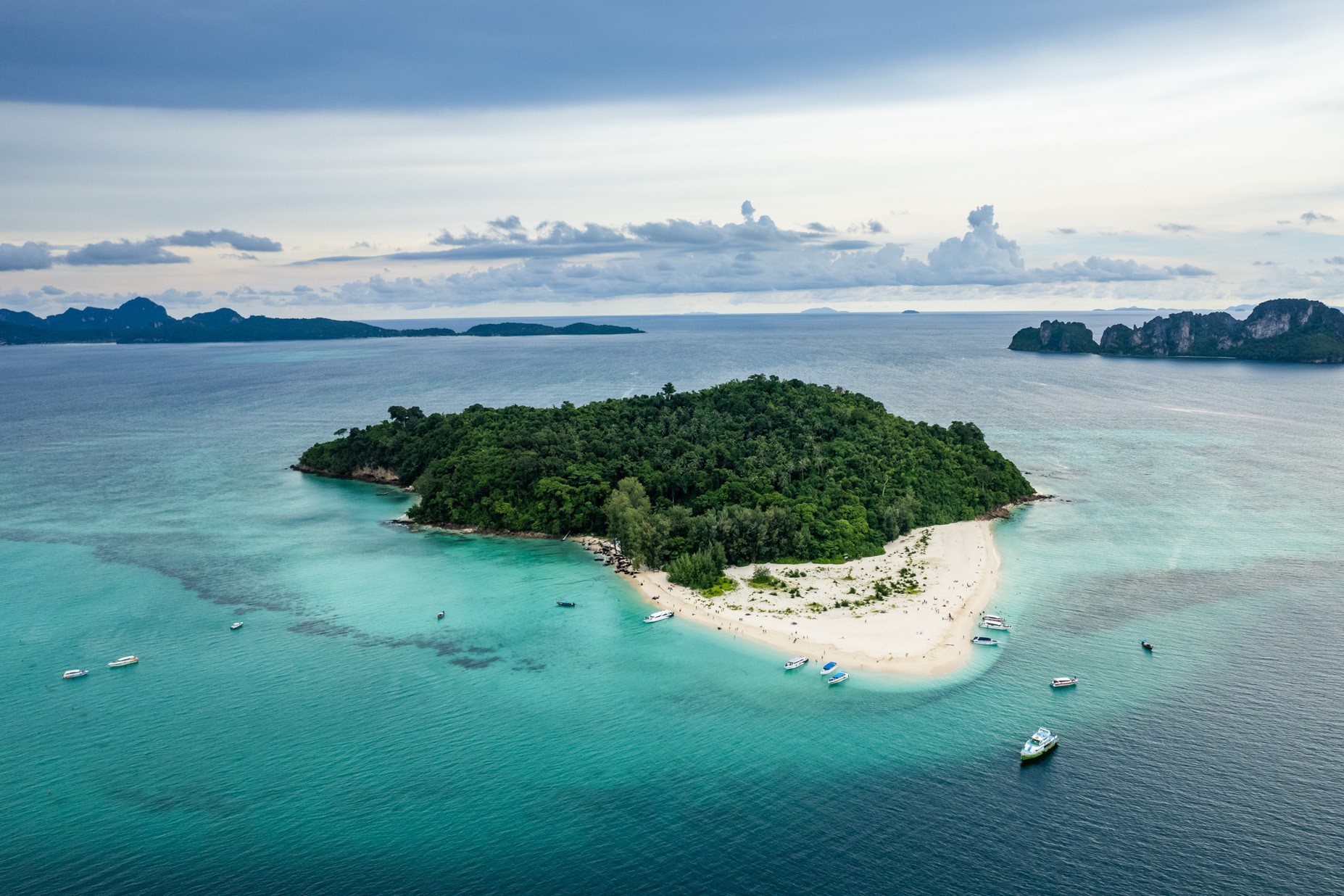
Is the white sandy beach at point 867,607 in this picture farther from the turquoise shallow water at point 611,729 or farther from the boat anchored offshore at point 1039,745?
the boat anchored offshore at point 1039,745

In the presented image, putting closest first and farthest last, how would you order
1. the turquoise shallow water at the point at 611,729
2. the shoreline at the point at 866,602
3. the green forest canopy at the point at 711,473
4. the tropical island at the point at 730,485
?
the turquoise shallow water at the point at 611,729 → the shoreline at the point at 866,602 → the tropical island at the point at 730,485 → the green forest canopy at the point at 711,473

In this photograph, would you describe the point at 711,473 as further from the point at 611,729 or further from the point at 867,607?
the point at 611,729

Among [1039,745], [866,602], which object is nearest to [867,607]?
[866,602]

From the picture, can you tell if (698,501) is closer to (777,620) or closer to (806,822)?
(777,620)

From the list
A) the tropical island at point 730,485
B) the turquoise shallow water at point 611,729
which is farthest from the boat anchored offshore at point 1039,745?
the tropical island at point 730,485

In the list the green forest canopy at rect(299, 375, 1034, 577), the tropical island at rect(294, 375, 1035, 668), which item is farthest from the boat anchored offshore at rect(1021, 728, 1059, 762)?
the green forest canopy at rect(299, 375, 1034, 577)

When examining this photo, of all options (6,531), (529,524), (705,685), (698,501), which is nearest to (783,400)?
(698,501)
